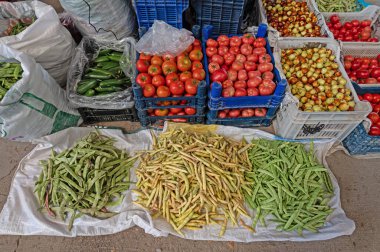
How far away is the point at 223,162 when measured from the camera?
2.25m

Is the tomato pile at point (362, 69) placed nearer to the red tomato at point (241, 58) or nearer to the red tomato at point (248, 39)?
the red tomato at point (248, 39)

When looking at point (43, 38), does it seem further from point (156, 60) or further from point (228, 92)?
point (228, 92)

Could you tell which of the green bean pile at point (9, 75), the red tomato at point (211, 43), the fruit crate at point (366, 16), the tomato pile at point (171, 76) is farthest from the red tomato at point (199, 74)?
the fruit crate at point (366, 16)

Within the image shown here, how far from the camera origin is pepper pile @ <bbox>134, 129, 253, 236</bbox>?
2104mm

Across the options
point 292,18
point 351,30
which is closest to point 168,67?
point 292,18

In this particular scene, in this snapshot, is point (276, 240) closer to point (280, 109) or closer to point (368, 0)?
point (280, 109)

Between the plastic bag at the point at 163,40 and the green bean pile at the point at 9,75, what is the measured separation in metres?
1.12

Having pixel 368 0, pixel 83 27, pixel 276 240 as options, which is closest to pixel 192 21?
pixel 83 27

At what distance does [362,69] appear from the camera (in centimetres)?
301

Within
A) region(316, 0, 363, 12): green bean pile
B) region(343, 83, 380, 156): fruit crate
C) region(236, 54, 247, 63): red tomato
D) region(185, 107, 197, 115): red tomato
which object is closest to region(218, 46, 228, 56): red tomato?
region(236, 54, 247, 63): red tomato

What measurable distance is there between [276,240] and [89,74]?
247cm

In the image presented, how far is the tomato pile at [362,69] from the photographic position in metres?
2.93

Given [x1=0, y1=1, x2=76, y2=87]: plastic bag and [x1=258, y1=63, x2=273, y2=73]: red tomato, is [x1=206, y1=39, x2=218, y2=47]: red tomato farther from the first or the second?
[x1=0, y1=1, x2=76, y2=87]: plastic bag

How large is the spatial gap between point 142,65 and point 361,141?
2.39m
